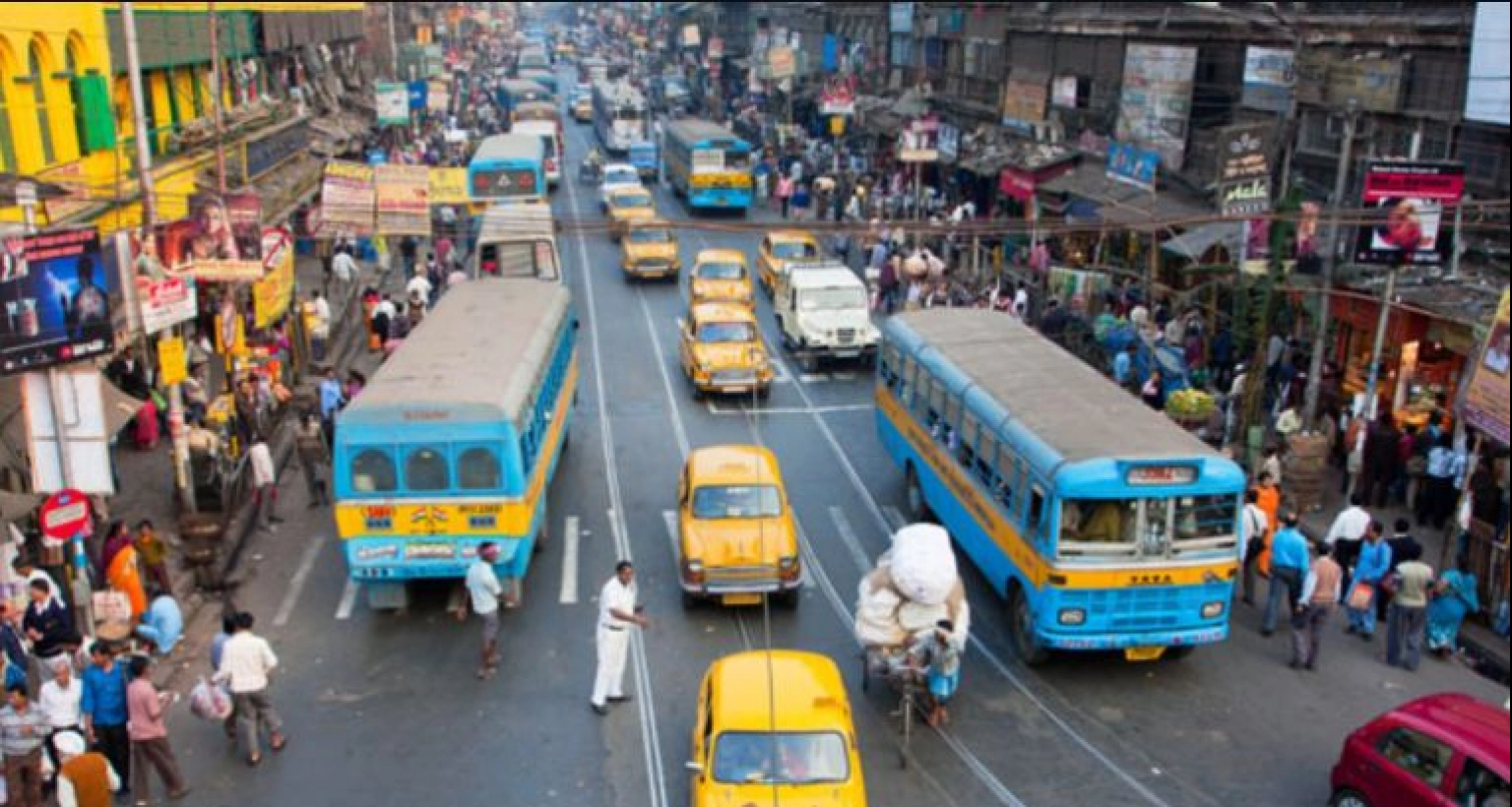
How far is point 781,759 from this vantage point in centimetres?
1070

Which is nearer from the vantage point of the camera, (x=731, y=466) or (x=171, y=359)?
(x=731, y=466)

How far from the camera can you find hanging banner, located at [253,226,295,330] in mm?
22031

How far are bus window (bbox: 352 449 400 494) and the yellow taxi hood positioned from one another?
3665 millimetres

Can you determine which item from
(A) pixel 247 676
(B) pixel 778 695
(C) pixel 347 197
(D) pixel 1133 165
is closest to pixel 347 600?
(A) pixel 247 676

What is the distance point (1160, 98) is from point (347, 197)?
19.1 m

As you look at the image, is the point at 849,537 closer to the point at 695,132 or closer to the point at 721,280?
the point at 721,280

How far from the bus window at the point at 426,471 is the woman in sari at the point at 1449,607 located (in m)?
11.8

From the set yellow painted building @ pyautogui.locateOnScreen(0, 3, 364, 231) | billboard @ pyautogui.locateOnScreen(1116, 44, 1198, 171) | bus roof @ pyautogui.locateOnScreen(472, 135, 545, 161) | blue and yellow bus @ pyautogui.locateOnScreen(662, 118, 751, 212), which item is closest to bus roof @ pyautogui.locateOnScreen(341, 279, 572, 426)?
yellow painted building @ pyautogui.locateOnScreen(0, 3, 364, 231)

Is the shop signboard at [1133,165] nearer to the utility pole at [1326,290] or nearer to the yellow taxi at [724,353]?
the utility pole at [1326,290]

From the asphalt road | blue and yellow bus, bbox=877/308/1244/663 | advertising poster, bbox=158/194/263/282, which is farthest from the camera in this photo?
advertising poster, bbox=158/194/263/282

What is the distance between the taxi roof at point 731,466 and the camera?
16938 mm

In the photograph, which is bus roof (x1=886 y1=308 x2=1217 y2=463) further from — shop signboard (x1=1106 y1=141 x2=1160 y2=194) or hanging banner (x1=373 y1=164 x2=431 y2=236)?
shop signboard (x1=1106 y1=141 x2=1160 y2=194)

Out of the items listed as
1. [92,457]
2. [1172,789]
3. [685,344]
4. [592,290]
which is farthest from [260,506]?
[592,290]

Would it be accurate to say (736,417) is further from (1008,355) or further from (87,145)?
(87,145)
